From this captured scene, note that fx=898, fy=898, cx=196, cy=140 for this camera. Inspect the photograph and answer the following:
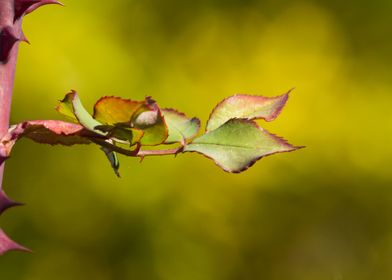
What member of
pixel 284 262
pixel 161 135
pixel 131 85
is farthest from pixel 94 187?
pixel 161 135

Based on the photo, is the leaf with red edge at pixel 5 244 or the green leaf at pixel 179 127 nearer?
the leaf with red edge at pixel 5 244

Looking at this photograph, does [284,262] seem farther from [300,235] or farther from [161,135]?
[161,135]

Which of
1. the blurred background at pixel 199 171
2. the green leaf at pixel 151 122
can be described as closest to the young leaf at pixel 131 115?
the green leaf at pixel 151 122

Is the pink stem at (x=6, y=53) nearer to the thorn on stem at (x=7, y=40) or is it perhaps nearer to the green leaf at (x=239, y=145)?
the thorn on stem at (x=7, y=40)

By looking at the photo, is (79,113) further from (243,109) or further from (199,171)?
(199,171)

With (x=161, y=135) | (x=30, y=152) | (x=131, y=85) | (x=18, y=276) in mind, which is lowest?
(x=18, y=276)
